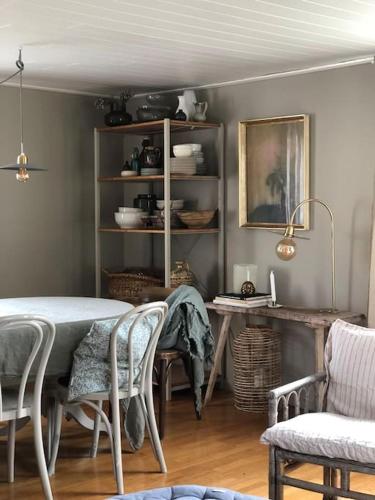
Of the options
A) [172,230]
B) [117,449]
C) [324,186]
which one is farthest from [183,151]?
[117,449]

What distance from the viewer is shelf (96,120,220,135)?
5.62 meters

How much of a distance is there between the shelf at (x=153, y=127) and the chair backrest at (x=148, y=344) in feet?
6.52

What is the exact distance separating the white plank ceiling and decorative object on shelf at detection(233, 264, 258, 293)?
4.33 feet

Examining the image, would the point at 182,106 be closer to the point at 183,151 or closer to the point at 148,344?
the point at 183,151

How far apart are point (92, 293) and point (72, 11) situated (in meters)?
3.19

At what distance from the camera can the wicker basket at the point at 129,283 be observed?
5.91m

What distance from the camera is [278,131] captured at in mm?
5395

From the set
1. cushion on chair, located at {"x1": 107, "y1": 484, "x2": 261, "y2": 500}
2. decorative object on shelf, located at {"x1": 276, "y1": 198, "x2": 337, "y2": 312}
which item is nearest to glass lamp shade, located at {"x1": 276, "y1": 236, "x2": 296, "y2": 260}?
decorative object on shelf, located at {"x1": 276, "y1": 198, "x2": 337, "y2": 312}

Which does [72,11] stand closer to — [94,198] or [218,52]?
[218,52]

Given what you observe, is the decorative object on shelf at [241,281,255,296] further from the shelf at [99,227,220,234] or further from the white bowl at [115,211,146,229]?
the white bowl at [115,211,146,229]

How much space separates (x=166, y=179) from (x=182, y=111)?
0.53m

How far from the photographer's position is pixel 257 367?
5277 millimetres

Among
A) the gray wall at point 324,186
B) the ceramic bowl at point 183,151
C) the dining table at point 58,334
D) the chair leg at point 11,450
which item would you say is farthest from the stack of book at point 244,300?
the chair leg at point 11,450

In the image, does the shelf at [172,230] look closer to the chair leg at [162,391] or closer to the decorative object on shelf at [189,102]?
the decorative object on shelf at [189,102]
